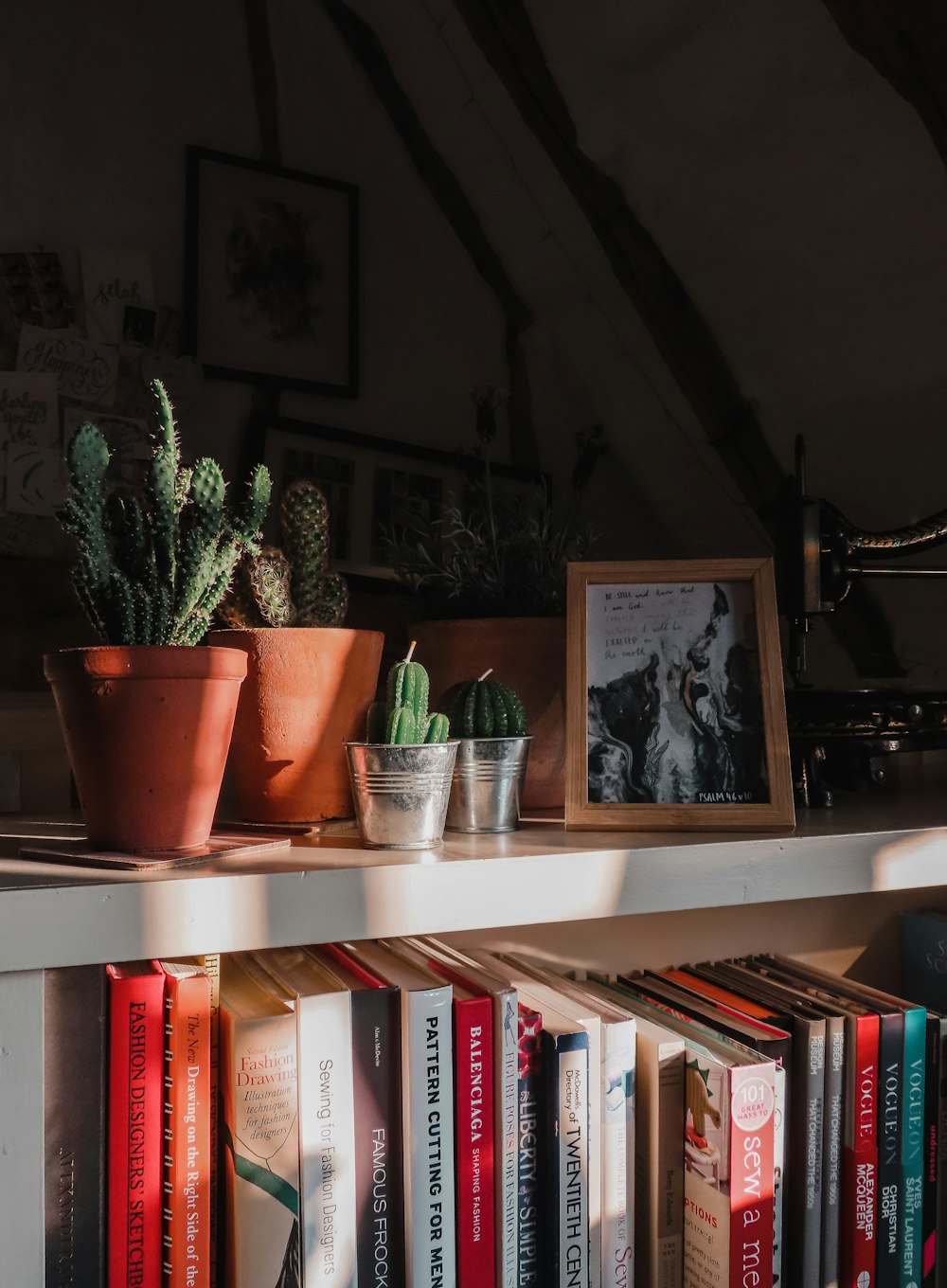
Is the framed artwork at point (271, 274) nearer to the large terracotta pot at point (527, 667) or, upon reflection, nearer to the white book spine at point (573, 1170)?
the large terracotta pot at point (527, 667)

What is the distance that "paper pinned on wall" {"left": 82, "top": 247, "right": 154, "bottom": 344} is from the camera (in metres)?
1.08

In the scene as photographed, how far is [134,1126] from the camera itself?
72 cm

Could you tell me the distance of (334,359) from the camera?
1.18 m

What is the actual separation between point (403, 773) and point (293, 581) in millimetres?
207

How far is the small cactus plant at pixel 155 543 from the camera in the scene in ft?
2.43

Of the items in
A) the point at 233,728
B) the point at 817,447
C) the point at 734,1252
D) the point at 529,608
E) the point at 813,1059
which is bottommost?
the point at 734,1252

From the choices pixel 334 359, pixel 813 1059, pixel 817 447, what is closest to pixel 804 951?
pixel 813 1059

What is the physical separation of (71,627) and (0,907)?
45cm

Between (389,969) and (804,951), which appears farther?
(804,951)

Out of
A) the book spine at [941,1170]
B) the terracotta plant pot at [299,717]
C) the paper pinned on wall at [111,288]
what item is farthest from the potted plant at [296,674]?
the book spine at [941,1170]

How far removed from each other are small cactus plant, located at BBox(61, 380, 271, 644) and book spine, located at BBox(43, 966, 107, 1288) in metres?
0.24

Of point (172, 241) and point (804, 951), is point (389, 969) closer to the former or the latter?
point (804, 951)

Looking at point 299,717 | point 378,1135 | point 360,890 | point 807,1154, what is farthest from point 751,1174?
point 299,717

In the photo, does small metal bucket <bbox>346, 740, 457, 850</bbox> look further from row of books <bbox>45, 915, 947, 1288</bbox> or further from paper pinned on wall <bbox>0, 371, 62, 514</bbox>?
paper pinned on wall <bbox>0, 371, 62, 514</bbox>
